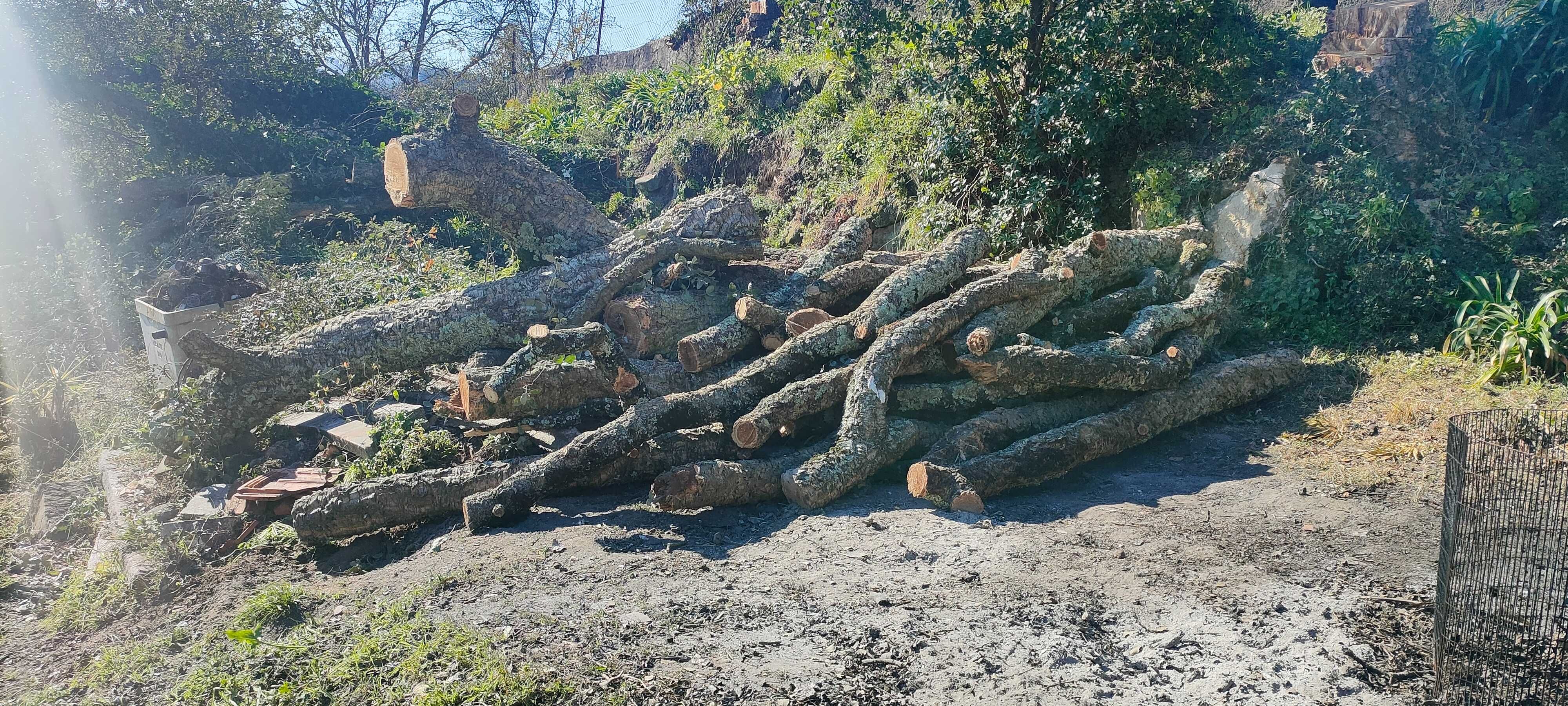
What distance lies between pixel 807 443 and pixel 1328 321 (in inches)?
162

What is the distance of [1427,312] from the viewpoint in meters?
6.07

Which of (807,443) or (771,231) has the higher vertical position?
(771,231)

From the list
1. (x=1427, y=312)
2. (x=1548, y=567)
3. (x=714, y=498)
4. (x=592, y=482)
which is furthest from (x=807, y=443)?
(x=1427, y=312)

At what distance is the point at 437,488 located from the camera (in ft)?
15.4

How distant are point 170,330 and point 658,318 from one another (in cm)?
371

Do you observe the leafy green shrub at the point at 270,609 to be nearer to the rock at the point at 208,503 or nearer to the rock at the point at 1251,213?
the rock at the point at 208,503

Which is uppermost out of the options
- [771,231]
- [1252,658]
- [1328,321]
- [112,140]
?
[112,140]

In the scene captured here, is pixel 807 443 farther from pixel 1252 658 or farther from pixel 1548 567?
pixel 1548 567

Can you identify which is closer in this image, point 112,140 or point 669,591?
point 669,591

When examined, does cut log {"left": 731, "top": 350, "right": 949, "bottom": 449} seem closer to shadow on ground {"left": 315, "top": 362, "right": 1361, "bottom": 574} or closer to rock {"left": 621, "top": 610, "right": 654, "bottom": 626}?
shadow on ground {"left": 315, "top": 362, "right": 1361, "bottom": 574}

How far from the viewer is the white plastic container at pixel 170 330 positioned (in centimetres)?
660

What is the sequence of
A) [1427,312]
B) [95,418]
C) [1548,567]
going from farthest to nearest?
[95,418] < [1427,312] < [1548,567]

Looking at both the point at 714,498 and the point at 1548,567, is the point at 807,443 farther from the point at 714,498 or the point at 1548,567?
the point at 1548,567

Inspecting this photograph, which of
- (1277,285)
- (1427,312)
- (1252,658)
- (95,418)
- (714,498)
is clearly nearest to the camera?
(1252,658)
